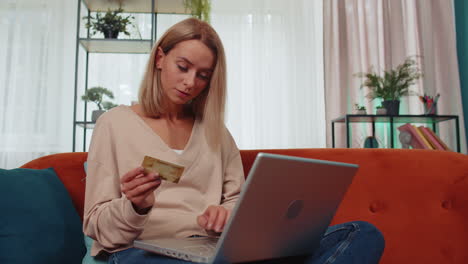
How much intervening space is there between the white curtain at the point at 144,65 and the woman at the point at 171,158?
2.18 metres

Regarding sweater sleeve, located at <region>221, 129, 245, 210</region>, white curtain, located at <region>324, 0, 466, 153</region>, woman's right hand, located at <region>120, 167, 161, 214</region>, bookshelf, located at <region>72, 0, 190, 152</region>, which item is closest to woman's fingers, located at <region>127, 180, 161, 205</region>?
woman's right hand, located at <region>120, 167, 161, 214</region>

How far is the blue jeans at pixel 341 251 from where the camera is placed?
775 millimetres

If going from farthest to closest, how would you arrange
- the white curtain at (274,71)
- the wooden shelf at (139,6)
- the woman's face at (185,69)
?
the white curtain at (274,71), the wooden shelf at (139,6), the woman's face at (185,69)

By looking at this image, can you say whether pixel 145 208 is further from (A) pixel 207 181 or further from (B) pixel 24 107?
(B) pixel 24 107

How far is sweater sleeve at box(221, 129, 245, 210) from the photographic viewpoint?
3.81 ft

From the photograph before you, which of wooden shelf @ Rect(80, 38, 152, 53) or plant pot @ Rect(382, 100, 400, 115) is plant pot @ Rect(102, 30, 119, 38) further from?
plant pot @ Rect(382, 100, 400, 115)

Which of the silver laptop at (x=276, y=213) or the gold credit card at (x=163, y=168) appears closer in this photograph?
the silver laptop at (x=276, y=213)

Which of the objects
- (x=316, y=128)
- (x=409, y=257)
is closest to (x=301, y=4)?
(x=316, y=128)

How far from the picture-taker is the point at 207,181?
112cm

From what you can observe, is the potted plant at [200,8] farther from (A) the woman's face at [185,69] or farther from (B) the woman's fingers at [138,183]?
(B) the woman's fingers at [138,183]

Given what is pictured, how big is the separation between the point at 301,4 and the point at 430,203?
267 cm

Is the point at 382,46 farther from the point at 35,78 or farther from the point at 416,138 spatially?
the point at 35,78

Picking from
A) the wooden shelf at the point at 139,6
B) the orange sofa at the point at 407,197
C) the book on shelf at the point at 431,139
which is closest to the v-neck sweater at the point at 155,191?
the orange sofa at the point at 407,197

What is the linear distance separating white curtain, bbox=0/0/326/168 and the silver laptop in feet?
8.66
